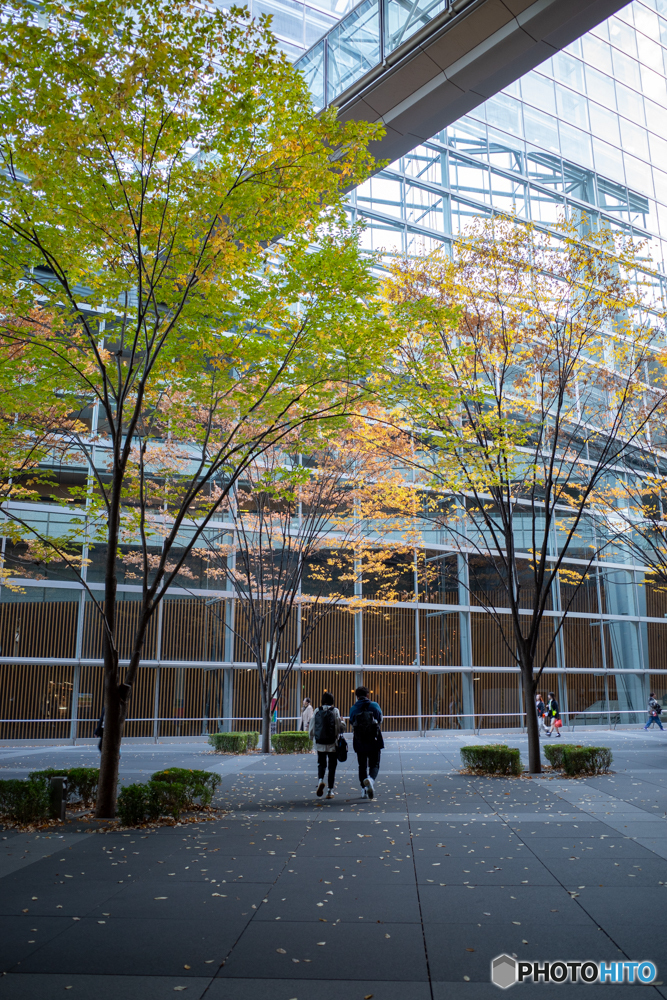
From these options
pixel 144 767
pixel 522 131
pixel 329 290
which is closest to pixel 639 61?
pixel 522 131

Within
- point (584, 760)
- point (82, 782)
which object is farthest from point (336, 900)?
point (584, 760)

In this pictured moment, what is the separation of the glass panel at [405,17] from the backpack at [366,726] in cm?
1128

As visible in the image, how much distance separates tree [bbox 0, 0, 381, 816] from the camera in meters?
7.83

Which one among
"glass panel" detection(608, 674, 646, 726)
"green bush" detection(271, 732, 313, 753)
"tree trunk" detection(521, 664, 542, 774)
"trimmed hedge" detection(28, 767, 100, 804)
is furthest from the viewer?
"glass panel" detection(608, 674, 646, 726)

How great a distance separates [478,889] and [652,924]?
1.38 m

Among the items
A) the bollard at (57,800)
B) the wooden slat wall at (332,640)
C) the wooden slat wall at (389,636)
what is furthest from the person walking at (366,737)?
the wooden slat wall at (389,636)

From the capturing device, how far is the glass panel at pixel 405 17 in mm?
12172

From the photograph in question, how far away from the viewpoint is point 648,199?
3834cm

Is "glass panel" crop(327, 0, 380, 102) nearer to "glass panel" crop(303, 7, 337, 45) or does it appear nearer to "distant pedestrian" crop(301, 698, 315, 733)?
"glass panel" crop(303, 7, 337, 45)

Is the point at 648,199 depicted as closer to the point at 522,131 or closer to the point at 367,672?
the point at 522,131

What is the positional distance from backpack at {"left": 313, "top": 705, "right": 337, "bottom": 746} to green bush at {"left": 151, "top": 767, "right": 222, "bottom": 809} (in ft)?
5.89

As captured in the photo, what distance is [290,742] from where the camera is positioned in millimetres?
18172

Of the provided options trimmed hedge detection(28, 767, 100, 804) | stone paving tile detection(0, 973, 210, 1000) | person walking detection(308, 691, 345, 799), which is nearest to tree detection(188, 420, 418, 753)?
person walking detection(308, 691, 345, 799)

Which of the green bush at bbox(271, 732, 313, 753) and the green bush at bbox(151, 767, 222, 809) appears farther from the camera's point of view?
the green bush at bbox(271, 732, 313, 753)
